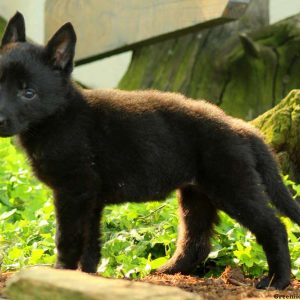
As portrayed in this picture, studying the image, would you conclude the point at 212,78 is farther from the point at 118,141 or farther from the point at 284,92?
the point at 118,141

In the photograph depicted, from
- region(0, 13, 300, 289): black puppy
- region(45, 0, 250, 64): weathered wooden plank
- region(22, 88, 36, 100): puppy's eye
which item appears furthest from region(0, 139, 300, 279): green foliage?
region(45, 0, 250, 64): weathered wooden plank

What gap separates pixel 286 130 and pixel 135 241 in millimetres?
1698

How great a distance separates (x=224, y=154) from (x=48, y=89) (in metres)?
1.19

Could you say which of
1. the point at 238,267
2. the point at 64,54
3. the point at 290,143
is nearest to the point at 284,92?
the point at 290,143

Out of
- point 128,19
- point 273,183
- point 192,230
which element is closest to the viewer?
point 273,183

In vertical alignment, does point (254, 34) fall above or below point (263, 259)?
above

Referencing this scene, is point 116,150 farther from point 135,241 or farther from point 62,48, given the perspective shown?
point 135,241

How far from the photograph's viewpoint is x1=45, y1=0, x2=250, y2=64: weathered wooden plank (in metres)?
8.52

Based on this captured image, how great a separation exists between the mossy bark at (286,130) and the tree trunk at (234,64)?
1678 mm

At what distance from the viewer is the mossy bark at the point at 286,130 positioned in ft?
24.6

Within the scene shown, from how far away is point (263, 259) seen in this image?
611 cm

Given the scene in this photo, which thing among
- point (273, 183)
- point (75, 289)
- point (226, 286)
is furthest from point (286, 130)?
point (75, 289)

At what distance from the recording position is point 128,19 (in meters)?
9.26

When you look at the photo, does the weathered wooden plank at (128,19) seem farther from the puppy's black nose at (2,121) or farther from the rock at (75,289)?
the rock at (75,289)
